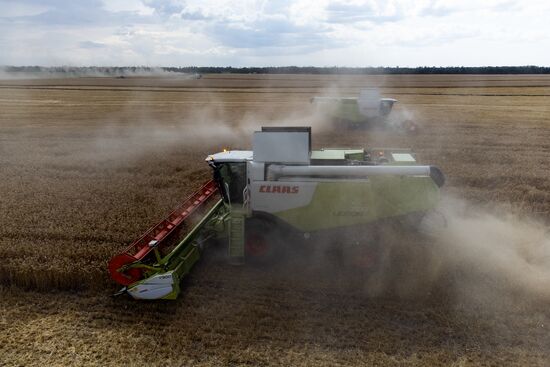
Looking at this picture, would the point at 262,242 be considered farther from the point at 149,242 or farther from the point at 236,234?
the point at 149,242

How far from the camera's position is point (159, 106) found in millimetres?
38750

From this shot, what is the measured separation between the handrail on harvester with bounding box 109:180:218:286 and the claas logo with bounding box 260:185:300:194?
1348 millimetres

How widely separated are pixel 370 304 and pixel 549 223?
20.9ft

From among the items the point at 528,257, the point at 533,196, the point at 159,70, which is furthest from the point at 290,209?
the point at 159,70

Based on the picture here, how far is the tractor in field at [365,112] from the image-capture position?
2544cm

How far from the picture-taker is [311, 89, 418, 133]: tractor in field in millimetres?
25438

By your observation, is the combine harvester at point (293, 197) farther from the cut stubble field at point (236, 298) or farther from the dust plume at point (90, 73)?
the dust plume at point (90, 73)

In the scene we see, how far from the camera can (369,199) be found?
862 centimetres

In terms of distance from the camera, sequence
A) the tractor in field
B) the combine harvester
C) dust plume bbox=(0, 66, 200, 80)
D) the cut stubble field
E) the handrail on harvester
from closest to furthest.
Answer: the cut stubble field, the handrail on harvester, the combine harvester, the tractor in field, dust plume bbox=(0, 66, 200, 80)

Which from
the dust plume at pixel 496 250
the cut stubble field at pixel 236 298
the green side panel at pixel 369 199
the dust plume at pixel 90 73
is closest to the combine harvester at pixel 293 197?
the green side panel at pixel 369 199

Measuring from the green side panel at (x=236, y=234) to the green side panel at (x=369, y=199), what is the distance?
1227mm

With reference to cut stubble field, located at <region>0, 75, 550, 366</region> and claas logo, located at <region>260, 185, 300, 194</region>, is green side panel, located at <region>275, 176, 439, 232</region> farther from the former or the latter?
cut stubble field, located at <region>0, 75, 550, 366</region>

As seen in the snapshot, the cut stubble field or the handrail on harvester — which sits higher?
the handrail on harvester

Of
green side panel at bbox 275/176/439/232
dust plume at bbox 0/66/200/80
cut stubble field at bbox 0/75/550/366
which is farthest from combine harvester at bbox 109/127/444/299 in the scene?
dust plume at bbox 0/66/200/80
